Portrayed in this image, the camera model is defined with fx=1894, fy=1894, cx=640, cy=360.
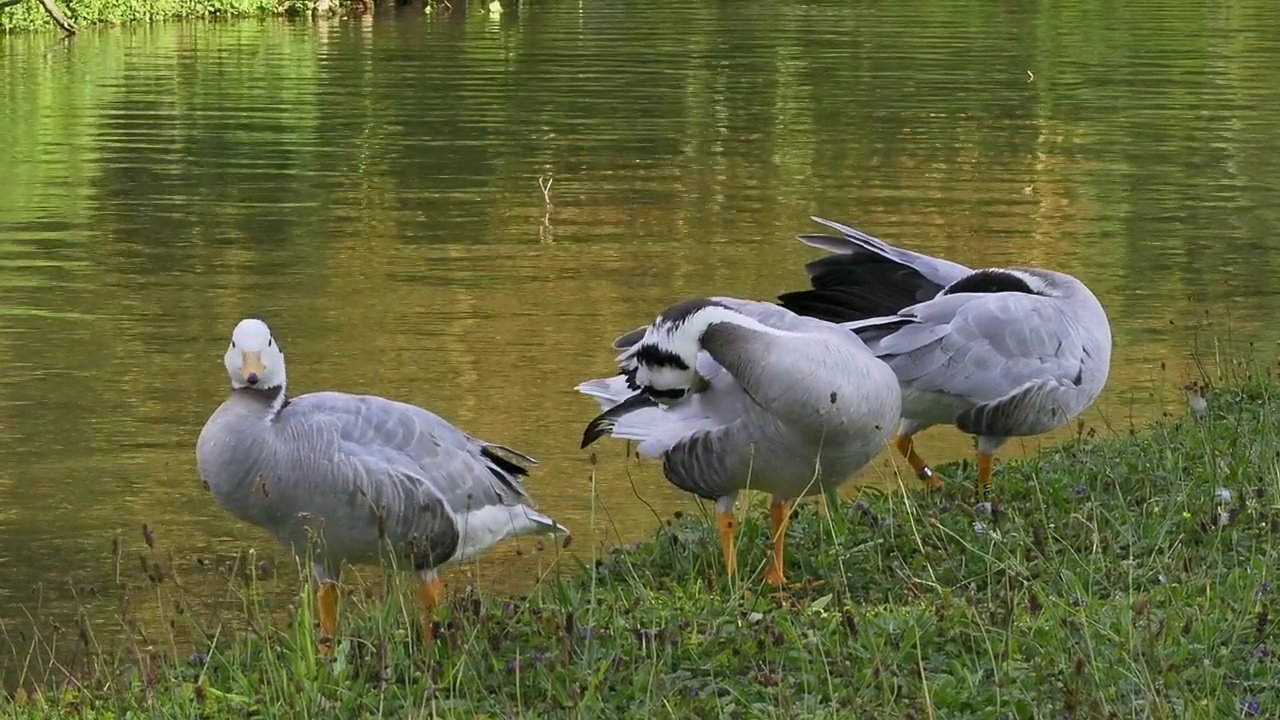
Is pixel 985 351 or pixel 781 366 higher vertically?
pixel 781 366

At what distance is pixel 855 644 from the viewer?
6.19m

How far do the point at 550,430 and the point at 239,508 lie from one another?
19.8 feet

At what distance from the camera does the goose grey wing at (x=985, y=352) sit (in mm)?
9453

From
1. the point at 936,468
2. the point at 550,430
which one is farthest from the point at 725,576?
the point at 550,430

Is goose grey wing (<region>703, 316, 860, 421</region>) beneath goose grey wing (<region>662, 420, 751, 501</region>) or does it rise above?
above

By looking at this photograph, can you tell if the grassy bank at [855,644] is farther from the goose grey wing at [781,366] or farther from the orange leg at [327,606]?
the goose grey wing at [781,366]

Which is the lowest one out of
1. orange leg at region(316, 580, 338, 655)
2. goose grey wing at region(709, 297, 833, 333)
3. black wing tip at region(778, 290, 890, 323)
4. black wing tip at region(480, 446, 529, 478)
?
orange leg at region(316, 580, 338, 655)

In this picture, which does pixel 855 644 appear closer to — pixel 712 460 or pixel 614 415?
pixel 712 460

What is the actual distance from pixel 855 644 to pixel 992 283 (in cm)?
419

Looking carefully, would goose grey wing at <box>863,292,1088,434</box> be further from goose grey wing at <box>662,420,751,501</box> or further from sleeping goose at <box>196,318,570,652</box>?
sleeping goose at <box>196,318,570,652</box>

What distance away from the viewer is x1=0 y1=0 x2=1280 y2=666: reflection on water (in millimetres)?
13008

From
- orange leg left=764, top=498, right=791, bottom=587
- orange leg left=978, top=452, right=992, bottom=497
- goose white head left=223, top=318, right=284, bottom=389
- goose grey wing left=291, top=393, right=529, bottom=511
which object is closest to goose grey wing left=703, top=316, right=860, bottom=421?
orange leg left=764, top=498, right=791, bottom=587

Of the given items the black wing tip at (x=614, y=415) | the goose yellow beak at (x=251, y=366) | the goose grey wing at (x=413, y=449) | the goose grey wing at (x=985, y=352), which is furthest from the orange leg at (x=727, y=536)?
the goose yellow beak at (x=251, y=366)

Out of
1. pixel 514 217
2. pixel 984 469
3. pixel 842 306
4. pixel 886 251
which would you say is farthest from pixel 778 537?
pixel 514 217
